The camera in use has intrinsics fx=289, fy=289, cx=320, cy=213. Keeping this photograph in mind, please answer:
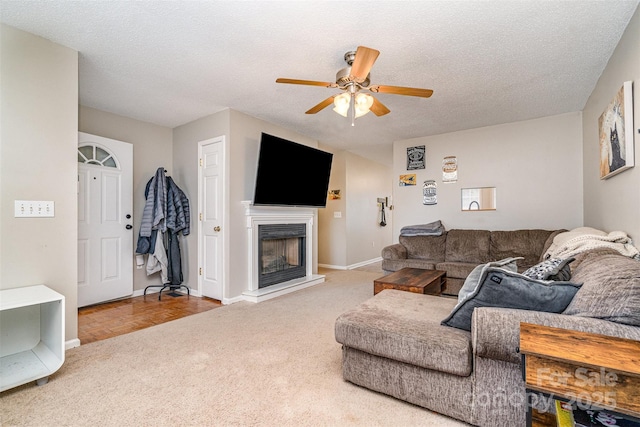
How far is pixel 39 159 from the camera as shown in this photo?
2.09 m

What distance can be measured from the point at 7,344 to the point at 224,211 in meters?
2.05

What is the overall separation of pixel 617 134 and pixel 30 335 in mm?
4519

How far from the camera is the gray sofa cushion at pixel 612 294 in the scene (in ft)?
→ 3.69

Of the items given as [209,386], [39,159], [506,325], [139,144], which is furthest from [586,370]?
[139,144]

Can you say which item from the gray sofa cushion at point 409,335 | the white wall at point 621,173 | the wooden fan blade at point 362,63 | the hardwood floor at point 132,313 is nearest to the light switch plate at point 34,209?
the hardwood floor at point 132,313

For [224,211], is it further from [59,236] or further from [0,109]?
[0,109]

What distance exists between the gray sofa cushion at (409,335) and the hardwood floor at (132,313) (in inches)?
85.1

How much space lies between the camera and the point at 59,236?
2178 mm

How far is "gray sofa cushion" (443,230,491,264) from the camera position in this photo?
3961 millimetres

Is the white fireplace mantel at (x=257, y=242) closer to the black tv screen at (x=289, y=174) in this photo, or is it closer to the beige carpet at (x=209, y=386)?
the black tv screen at (x=289, y=174)

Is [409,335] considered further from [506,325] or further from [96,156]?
[96,156]

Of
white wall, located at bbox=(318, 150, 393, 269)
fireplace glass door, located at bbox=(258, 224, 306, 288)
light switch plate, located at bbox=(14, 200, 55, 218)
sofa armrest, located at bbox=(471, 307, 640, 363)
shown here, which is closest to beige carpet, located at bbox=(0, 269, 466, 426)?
sofa armrest, located at bbox=(471, 307, 640, 363)

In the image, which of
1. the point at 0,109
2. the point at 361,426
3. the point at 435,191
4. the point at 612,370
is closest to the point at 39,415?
the point at 361,426

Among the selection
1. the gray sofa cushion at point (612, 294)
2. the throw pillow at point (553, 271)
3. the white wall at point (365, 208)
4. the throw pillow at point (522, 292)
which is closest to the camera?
the gray sofa cushion at point (612, 294)
